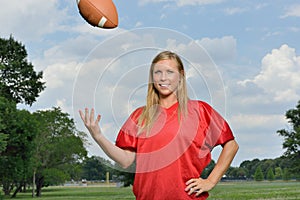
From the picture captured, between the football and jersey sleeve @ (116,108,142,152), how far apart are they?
1278 millimetres

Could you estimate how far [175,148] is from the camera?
3.82m

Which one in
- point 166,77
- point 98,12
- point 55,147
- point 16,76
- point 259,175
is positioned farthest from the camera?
point 259,175

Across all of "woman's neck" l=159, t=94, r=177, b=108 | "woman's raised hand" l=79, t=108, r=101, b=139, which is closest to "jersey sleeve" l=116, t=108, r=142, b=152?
"woman's neck" l=159, t=94, r=177, b=108

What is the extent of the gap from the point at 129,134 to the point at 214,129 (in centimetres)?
63

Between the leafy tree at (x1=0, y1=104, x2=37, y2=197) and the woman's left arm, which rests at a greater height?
the leafy tree at (x1=0, y1=104, x2=37, y2=197)

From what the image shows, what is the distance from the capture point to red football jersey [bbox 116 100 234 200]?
12.6 ft

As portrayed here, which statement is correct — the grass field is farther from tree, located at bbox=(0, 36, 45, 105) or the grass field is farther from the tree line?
tree, located at bbox=(0, 36, 45, 105)

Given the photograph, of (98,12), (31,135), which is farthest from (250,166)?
(98,12)

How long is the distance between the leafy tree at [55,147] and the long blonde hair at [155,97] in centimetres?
5940

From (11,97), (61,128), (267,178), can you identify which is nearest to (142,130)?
(11,97)

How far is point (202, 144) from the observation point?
389 cm

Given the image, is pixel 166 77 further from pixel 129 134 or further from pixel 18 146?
pixel 18 146

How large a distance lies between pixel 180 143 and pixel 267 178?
11457 cm

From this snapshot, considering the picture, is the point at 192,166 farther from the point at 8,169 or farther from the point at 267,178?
the point at 267,178
